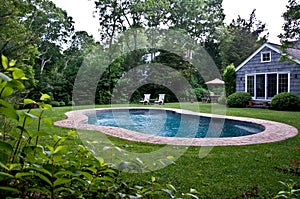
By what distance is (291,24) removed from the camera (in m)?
5.88

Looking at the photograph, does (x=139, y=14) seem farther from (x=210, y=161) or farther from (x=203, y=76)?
(x=210, y=161)

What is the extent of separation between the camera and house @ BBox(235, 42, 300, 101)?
14.4 meters

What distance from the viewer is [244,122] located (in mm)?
9305

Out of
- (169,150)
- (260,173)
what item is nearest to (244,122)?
(169,150)

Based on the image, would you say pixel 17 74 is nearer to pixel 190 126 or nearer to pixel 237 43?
pixel 190 126

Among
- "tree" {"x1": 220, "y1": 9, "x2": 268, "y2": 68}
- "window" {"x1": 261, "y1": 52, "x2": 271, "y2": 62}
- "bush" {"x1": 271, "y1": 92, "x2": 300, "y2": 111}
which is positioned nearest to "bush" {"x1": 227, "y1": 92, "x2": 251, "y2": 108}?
"bush" {"x1": 271, "y1": 92, "x2": 300, "y2": 111}

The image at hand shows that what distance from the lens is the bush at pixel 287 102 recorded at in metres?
13.0

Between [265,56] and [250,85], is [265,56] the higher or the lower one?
the higher one

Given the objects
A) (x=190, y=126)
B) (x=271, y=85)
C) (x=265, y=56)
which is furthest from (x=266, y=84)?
(x=190, y=126)

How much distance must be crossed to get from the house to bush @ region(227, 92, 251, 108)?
1033 mm

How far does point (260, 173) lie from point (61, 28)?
24.5 m

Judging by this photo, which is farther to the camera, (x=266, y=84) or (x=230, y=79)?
(x=230, y=79)

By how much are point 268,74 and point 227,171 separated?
542 inches

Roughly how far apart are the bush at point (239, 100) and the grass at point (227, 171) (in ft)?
33.4
